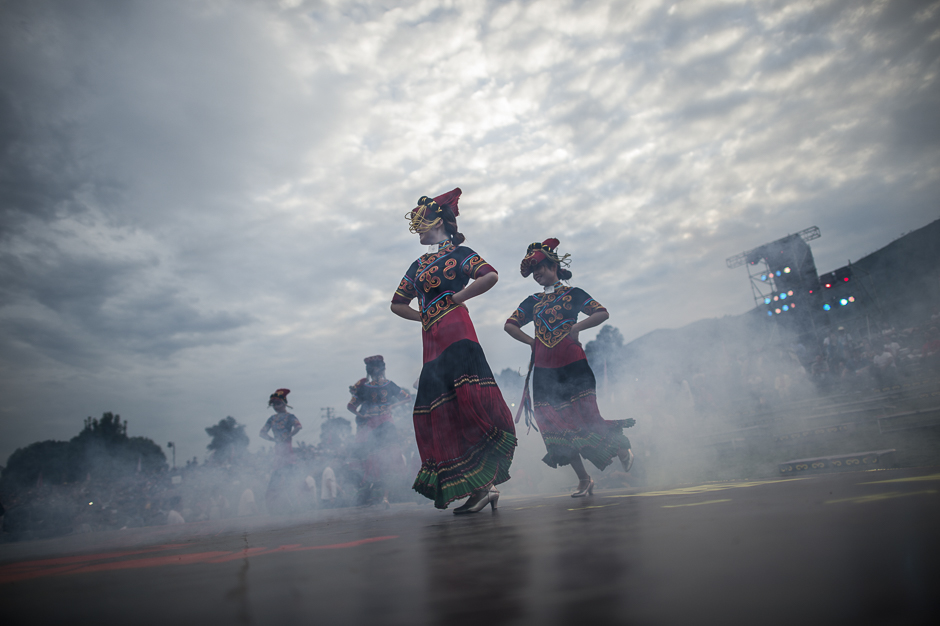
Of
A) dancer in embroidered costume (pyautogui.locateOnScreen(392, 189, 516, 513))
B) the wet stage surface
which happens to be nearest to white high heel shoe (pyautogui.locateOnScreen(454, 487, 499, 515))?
dancer in embroidered costume (pyautogui.locateOnScreen(392, 189, 516, 513))

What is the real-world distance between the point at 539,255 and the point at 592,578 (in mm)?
4104

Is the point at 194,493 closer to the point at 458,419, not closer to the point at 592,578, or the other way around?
the point at 458,419

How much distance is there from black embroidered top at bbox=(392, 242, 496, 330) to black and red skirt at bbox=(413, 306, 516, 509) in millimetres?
111

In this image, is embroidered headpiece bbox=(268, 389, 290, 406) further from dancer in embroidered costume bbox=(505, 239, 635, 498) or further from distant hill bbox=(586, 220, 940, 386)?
distant hill bbox=(586, 220, 940, 386)

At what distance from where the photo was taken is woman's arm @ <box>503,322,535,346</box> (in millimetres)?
4730

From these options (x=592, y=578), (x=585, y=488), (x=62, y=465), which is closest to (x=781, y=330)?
(x=585, y=488)

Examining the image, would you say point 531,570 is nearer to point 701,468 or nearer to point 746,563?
point 746,563

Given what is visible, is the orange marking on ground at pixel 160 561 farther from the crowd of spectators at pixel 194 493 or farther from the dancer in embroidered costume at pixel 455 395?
the crowd of spectators at pixel 194 493

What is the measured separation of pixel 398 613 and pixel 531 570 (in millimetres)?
349

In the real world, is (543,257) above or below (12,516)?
above

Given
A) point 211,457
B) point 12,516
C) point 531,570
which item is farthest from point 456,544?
point 12,516

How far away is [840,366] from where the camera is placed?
12.2 meters

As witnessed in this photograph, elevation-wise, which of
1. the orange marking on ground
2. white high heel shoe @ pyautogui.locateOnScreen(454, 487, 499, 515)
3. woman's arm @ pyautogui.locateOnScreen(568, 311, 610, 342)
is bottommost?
white high heel shoe @ pyautogui.locateOnScreen(454, 487, 499, 515)

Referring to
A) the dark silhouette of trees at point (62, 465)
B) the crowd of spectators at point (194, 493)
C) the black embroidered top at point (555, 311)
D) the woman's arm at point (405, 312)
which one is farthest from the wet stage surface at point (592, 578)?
the dark silhouette of trees at point (62, 465)
